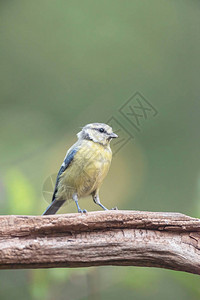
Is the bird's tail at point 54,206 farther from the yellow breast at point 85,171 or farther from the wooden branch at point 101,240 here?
the wooden branch at point 101,240

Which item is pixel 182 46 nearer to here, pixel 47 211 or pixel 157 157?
pixel 157 157

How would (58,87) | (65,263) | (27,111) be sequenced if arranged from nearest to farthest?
(65,263) < (27,111) < (58,87)

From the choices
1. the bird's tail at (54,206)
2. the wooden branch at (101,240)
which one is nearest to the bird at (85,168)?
the bird's tail at (54,206)

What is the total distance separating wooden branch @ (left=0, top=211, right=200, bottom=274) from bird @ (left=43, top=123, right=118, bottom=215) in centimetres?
79

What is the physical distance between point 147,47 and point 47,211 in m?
2.94

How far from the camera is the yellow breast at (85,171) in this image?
3.21m

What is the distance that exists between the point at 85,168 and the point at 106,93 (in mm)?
2057

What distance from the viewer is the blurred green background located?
395 centimetres

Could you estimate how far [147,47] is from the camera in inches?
215

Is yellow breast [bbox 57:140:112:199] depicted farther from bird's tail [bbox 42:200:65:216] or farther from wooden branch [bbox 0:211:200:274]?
wooden branch [bbox 0:211:200:274]

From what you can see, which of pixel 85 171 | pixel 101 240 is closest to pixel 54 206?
pixel 85 171

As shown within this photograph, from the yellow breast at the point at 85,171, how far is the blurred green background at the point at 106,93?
24cm

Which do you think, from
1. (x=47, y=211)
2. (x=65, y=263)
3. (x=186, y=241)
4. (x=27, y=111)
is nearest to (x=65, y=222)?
(x=65, y=263)

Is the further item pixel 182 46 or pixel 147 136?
pixel 182 46
